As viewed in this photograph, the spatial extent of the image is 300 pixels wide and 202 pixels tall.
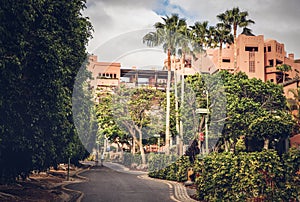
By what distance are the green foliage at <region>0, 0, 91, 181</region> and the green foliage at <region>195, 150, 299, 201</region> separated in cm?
838

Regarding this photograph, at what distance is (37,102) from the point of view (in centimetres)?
1479

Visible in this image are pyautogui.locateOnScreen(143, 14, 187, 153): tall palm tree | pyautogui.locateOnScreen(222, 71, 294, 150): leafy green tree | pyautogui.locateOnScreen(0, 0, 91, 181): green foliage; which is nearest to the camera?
pyautogui.locateOnScreen(0, 0, 91, 181): green foliage

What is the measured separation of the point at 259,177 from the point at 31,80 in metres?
10.7

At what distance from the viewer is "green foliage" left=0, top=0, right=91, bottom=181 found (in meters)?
12.3

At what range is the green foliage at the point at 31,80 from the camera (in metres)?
12.3

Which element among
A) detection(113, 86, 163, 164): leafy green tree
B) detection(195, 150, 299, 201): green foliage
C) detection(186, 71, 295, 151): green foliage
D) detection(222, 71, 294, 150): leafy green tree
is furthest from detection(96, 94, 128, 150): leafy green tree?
detection(195, 150, 299, 201): green foliage

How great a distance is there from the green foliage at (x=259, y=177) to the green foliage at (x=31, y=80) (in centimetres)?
838

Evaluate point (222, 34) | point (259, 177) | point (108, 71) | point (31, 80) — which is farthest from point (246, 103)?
point (108, 71)

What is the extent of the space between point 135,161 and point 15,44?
49.8m

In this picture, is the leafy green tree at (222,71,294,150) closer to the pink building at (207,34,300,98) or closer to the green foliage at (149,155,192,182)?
the green foliage at (149,155,192,182)

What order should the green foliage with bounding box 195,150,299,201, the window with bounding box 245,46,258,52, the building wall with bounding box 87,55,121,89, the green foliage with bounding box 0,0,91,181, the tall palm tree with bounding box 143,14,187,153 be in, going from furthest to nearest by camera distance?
1. the building wall with bounding box 87,55,121,89
2. the window with bounding box 245,46,258,52
3. the tall palm tree with bounding box 143,14,187,153
4. the green foliage with bounding box 195,150,299,201
5. the green foliage with bounding box 0,0,91,181

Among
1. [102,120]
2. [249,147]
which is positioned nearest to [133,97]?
[102,120]

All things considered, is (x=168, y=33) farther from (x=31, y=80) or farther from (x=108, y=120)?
(x=31, y=80)

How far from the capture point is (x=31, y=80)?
14.4 meters
